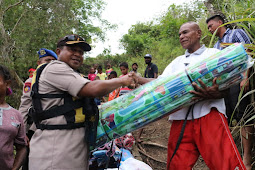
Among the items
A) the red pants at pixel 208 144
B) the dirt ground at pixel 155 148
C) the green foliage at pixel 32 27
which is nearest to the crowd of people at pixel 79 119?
the red pants at pixel 208 144

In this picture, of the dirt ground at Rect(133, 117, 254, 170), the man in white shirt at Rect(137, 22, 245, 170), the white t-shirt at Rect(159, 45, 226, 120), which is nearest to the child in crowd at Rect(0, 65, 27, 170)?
the man in white shirt at Rect(137, 22, 245, 170)

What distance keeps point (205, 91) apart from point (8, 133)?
6.16 ft

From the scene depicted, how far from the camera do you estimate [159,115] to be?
208cm

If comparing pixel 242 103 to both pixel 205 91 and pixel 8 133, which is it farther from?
pixel 8 133

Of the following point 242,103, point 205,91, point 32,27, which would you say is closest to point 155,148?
point 242,103

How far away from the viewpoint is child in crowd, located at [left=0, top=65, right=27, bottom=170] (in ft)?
6.76

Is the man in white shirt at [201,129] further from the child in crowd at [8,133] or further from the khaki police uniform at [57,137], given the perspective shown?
the child in crowd at [8,133]

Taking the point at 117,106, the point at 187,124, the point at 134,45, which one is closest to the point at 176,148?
the point at 187,124

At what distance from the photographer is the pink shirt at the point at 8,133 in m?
2.05

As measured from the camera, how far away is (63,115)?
1.79m

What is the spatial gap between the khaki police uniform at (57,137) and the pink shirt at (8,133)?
40 cm

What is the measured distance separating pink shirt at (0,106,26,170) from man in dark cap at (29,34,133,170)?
0.39 m

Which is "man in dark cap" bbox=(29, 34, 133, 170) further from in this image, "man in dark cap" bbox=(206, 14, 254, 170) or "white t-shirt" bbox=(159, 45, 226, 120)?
"man in dark cap" bbox=(206, 14, 254, 170)

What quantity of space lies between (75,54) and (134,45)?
1812 centimetres
